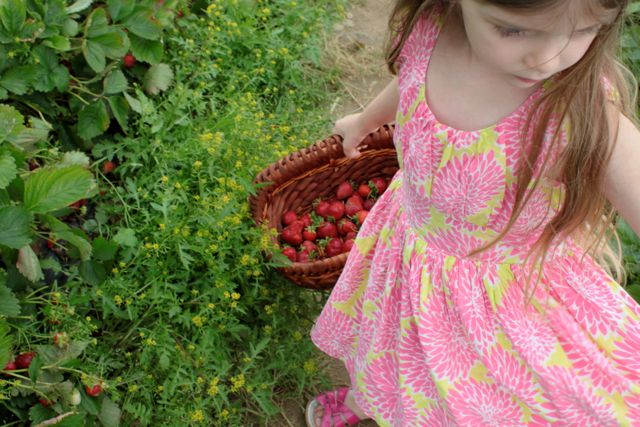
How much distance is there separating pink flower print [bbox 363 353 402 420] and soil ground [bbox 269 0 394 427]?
57.4 inches

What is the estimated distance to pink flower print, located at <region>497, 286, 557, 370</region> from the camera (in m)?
1.50

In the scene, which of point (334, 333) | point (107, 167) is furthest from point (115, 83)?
point (334, 333)

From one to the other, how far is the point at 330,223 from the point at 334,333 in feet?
1.92

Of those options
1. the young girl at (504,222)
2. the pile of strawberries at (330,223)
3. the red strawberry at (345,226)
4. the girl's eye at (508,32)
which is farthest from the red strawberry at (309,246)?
the girl's eye at (508,32)

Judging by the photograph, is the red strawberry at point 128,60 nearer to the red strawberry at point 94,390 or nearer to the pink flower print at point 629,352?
the red strawberry at point 94,390

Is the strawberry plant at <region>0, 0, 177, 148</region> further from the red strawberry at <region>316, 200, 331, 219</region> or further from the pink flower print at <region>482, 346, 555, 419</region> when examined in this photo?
the pink flower print at <region>482, 346, 555, 419</region>

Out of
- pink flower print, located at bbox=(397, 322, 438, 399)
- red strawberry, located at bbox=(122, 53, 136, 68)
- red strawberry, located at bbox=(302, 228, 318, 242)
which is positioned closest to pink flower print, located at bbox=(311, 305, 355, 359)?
pink flower print, located at bbox=(397, 322, 438, 399)

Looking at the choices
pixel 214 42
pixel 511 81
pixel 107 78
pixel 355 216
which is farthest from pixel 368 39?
pixel 511 81

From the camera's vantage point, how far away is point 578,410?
150 centimetres

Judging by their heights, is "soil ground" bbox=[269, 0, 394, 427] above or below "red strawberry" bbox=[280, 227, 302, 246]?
above

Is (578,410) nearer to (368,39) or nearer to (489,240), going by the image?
(489,240)

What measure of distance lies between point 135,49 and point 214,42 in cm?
35

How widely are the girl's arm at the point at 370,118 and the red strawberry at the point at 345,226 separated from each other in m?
0.38

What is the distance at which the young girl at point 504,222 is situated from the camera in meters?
1.27
